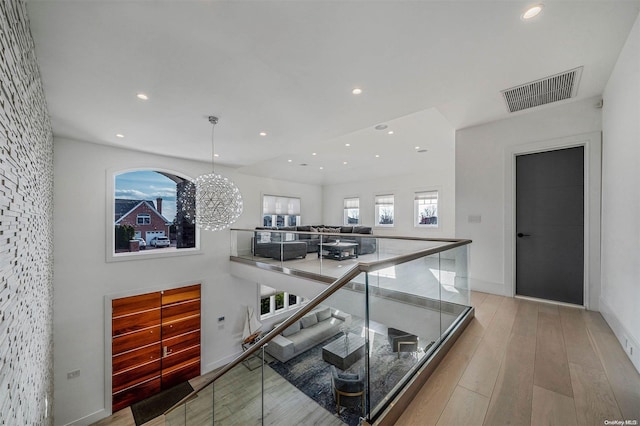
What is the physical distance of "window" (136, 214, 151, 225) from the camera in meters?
5.91

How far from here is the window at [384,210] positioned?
9.16 meters

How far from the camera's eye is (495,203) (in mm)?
4223

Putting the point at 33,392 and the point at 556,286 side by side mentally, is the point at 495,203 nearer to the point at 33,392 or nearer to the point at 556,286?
the point at 556,286

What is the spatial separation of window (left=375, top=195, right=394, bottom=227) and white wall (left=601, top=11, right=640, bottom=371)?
6.04 metres

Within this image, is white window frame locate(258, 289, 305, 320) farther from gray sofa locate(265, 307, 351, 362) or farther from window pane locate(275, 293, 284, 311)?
gray sofa locate(265, 307, 351, 362)

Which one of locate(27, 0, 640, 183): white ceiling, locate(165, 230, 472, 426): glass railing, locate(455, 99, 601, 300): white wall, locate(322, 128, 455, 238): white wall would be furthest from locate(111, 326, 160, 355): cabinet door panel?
locate(322, 128, 455, 238): white wall

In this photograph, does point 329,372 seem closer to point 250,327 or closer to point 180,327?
point 180,327

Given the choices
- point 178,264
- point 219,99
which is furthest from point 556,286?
point 178,264

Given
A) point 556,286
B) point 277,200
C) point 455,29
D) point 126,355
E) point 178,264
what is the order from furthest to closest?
point 277,200, point 178,264, point 126,355, point 556,286, point 455,29

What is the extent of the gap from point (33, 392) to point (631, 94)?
6516mm

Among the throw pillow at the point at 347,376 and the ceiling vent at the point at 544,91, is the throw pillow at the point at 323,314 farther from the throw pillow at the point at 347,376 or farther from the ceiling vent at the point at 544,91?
the ceiling vent at the point at 544,91

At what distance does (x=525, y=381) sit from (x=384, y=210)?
756 centimetres

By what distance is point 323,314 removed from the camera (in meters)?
1.96

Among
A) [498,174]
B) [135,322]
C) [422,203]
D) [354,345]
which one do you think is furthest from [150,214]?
[422,203]
